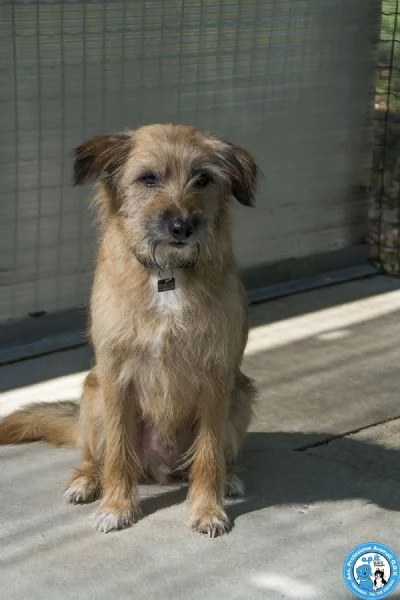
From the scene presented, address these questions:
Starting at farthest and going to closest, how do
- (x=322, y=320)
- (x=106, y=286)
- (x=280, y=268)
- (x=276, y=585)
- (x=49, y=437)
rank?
(x=280, y=268)
(x=322, y=320)
(x=49, y=437)
(x=106, y=286)
(x=276, y=585)

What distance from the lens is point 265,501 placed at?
4676 millimetres

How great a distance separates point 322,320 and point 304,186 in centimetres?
109

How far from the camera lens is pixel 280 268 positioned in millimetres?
7598

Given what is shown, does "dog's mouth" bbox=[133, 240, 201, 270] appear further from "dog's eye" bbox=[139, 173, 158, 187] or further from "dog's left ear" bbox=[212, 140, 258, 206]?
"dog's left ear" bbox=[212, 140, 258, 206]

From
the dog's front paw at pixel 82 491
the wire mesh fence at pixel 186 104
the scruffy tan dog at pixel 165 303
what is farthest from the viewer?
the wire mesh fence at pixel 186 104

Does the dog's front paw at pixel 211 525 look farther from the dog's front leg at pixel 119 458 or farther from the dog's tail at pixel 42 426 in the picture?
the dog's tail at pixel 42 426

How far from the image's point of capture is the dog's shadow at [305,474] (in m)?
4.67

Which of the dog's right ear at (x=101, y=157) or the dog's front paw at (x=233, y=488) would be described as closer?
the dog's right ear at (x=101, y=157)

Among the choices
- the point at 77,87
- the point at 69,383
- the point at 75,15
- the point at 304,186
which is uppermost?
the point at 75,15

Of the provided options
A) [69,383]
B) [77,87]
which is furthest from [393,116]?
[69,383]

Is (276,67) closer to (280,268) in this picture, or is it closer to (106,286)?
(280,268)

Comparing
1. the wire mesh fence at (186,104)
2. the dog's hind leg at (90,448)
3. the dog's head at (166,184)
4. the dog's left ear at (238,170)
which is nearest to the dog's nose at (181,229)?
the dog's head at (166,184)

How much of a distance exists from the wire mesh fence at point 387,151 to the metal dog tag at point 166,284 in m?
3.86

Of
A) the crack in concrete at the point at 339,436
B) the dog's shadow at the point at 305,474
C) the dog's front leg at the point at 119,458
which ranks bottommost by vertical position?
the crack in concrete at the point at 339,436
